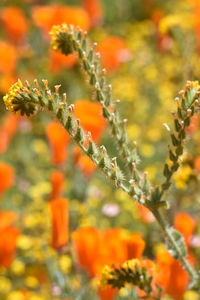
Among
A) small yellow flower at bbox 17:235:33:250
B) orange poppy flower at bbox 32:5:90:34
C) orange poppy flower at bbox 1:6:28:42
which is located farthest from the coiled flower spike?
orange poppy flower at bbox 1:6:28:42

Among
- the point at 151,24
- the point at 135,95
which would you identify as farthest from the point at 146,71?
the point at 151,24

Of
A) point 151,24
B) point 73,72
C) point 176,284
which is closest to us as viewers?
point 176,284

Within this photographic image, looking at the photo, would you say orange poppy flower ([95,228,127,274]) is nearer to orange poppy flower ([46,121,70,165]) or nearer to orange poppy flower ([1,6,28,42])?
orange poppy flower ([46,121,70,165])

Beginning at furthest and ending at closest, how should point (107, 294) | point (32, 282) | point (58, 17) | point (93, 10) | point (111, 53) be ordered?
point (93, 10) → point (111, 53) → point (58, 17) → point (32, 282) → point (107, 294)

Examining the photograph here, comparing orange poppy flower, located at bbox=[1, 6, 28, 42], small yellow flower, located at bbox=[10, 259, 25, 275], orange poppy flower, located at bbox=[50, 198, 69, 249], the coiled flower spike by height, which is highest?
orange poppy flower, located at bbox=[1, 6, 28, 42]

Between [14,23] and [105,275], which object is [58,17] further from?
[105,275]

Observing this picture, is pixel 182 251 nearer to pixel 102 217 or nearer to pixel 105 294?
pixel 105 294

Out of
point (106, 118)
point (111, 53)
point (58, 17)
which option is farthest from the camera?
point (111, 53)

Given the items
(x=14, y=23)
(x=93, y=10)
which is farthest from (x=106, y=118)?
(x=93, y=10)
